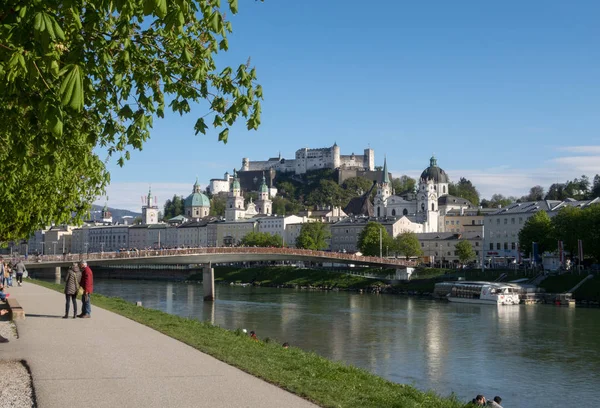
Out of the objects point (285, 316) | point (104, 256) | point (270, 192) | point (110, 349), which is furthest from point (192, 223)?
point (110, 349)

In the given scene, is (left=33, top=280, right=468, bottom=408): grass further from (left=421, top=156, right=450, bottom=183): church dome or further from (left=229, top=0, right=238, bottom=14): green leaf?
(left=421, top=156, right=450, bottom=183): church dome

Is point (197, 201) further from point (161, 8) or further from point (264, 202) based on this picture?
point (161, 8)

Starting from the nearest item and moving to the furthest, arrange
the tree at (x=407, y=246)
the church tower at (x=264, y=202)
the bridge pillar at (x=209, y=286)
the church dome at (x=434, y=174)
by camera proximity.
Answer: the bridge pillar at (x=209, y=286) < the tree at (x=407, y=246) < the church dome at (x=434, y=174) < the church tower at (x=264, y=202)

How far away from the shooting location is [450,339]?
33531 mm

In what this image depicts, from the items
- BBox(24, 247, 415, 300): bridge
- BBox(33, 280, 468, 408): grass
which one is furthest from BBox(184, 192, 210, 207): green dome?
BBox(33, 280, 468, 408): grass

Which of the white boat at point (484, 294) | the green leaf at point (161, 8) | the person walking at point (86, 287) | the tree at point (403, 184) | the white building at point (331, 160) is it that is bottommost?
the white boat at point (484, 294)

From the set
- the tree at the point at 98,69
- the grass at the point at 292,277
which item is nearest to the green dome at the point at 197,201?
the grass at the point at 292,277

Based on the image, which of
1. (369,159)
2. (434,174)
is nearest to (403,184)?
(369,159)

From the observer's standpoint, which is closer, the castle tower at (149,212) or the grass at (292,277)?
the grass at (292,277)

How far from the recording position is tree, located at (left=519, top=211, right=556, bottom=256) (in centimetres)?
7138

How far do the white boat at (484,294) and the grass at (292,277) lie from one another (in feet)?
41.1

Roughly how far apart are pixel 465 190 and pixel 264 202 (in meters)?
45.3

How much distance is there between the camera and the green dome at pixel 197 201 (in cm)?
17938

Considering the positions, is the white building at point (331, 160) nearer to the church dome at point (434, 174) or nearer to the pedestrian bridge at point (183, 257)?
the church dome at point (434, 174)
